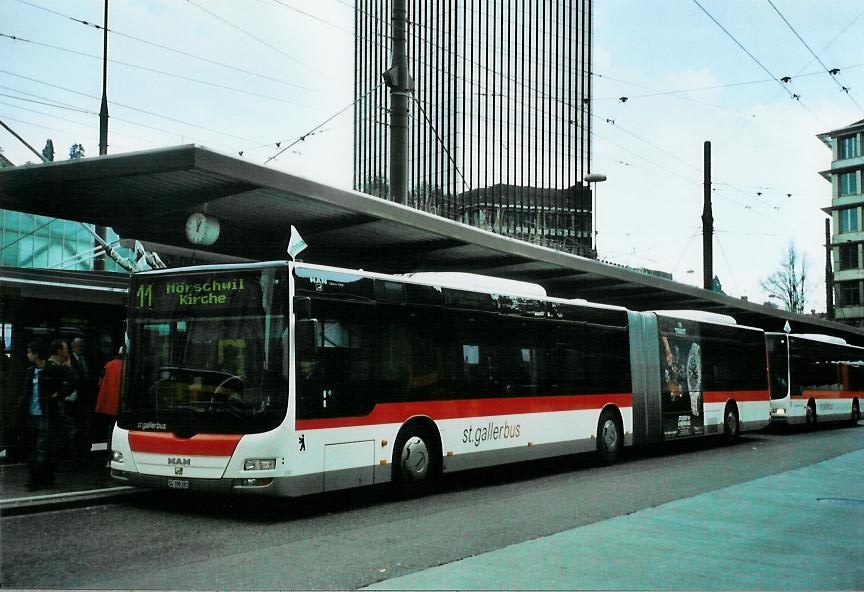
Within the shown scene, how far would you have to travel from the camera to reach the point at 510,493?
39.8 ft

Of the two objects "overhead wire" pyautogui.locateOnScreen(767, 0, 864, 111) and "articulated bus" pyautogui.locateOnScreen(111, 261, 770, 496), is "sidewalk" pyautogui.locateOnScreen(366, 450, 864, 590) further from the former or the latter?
"overhead wire" pyautogui.locateOnScreen(767, 0, 864, 111)

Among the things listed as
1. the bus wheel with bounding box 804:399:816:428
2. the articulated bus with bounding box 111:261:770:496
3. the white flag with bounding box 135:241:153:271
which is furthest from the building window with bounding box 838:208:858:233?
the articulated bus with bounding box 111:261:770:496

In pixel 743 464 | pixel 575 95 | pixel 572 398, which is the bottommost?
pixel 743 464

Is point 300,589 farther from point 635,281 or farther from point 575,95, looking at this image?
point 575,95

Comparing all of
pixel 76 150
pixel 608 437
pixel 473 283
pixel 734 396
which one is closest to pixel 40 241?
pixel 76 150

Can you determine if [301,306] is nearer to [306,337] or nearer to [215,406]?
[306,337]

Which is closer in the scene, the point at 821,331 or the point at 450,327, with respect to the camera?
the point at 450,327

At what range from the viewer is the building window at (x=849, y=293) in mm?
81062

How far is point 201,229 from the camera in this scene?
1431 cm

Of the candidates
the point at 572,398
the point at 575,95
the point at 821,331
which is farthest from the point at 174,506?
the point at 575,95

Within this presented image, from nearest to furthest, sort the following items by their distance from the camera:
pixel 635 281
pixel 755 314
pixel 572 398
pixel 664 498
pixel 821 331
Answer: pixel 664 498
pixel 572 398
pixel 635 281
pixel 755 314
pixel 821 331

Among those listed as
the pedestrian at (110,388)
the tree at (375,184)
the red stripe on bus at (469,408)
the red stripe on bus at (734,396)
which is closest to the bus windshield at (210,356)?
the red stripe on bus at (469,408)

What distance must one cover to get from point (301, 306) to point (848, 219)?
82.0m

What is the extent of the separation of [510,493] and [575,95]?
2782 inches
